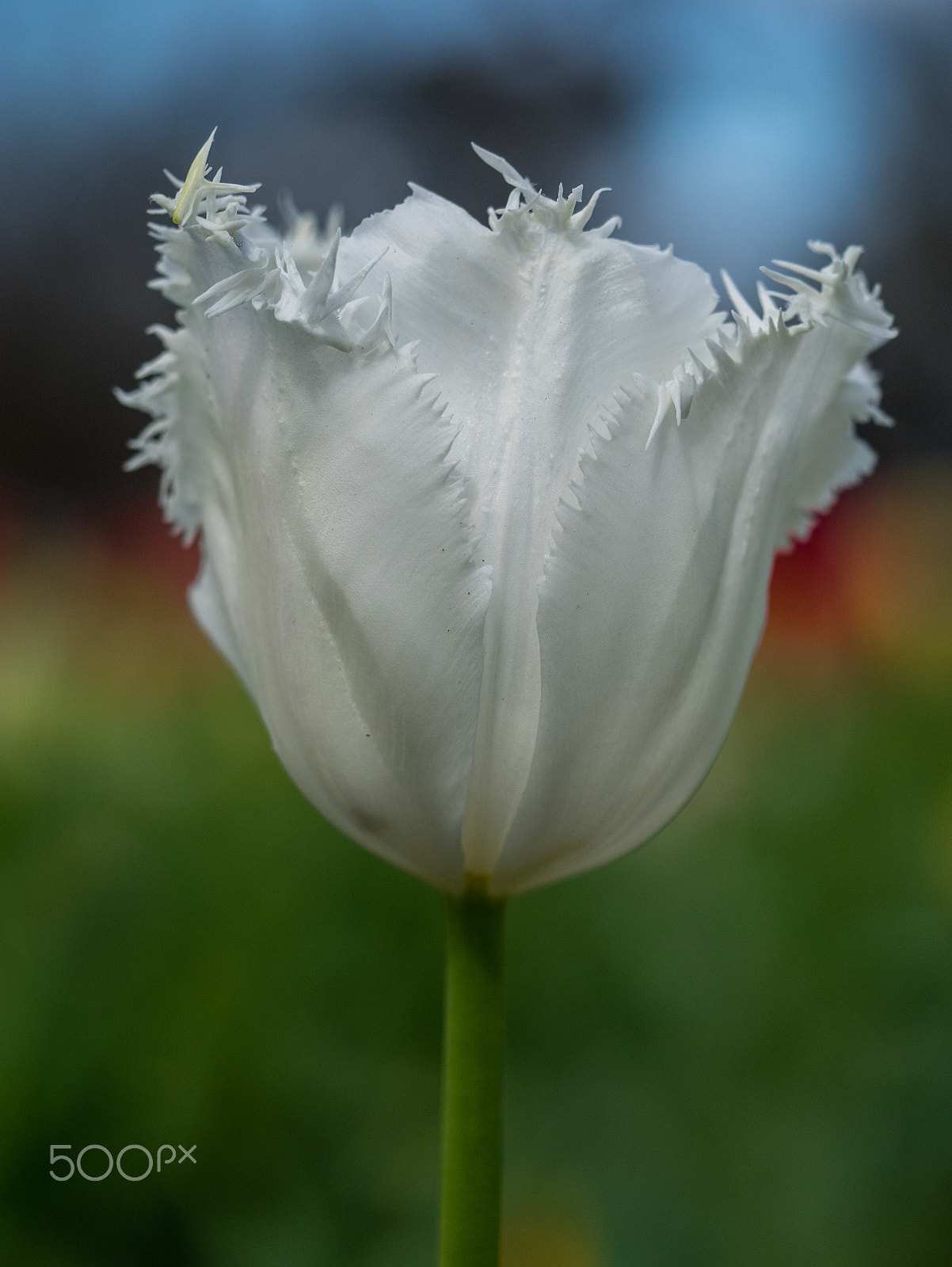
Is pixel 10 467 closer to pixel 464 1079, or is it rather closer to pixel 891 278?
pixel 891 278

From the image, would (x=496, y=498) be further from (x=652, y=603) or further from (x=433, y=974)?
(x=433, y=974)

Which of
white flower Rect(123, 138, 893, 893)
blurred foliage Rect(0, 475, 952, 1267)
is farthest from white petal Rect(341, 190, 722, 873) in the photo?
blurred foliage Rect(0, 475, 952, 1267)

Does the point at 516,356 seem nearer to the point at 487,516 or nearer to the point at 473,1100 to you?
the point at 487,516

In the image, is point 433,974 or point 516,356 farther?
point 433,974

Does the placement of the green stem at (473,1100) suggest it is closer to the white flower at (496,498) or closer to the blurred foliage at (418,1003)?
the white flower at (496,498)

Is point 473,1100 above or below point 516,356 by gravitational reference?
below

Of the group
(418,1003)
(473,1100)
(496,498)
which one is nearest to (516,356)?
(496,498)
